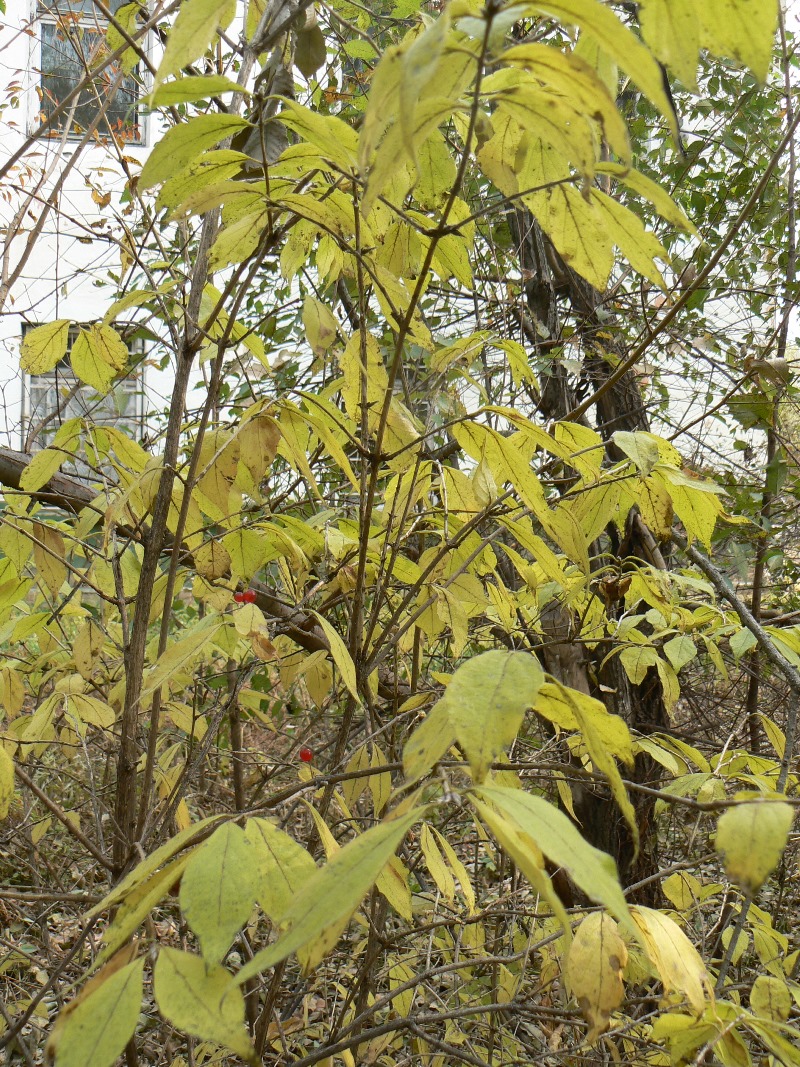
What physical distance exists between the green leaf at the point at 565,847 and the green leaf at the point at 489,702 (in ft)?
0.07

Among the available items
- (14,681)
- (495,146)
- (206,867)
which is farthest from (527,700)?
(14,681)

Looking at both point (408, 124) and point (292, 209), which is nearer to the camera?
point (408, 124)

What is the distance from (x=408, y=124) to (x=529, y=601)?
135cm

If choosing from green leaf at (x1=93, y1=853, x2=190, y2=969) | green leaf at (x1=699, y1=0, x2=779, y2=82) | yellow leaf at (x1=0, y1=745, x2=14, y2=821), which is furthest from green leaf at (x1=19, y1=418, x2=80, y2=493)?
green leaf at (x1=699, y1=0, x2=779, y2=82)

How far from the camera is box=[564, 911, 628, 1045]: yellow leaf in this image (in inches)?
26.7

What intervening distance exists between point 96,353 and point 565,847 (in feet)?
3.02

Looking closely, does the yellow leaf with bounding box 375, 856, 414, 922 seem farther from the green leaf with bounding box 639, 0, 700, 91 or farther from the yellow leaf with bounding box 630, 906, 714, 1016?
the green leaf with bounding box 639, 0, 700, 91

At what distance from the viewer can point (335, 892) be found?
0.41 m

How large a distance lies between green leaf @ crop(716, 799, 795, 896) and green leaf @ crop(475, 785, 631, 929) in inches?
3.2

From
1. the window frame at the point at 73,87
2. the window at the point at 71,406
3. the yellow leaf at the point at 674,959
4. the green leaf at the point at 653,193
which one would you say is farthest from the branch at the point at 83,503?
the green leaf at the point at 653,193

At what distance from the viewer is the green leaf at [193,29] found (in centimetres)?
56

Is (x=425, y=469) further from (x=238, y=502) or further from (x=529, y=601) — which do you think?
(x=529, y=601)

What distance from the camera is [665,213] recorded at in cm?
57

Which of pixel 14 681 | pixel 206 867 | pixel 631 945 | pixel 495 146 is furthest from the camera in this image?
pixel 14 681
